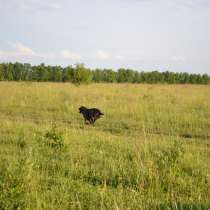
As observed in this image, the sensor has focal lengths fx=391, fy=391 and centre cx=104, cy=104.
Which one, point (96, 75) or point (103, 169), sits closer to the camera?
point (103, 169)

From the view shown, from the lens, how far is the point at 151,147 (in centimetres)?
725

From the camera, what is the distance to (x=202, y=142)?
9180mm

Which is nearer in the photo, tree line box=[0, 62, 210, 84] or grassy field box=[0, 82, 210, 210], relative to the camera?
grassy field box=[0, 82, 210, 210]

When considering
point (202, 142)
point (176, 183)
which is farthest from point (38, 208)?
point (202, 142)

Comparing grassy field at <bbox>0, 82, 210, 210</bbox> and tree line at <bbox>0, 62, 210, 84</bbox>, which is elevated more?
tree line at <bbox>0, 62, 210, 84</bbox>

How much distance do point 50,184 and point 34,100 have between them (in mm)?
12755

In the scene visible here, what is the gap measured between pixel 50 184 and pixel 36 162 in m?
1.03

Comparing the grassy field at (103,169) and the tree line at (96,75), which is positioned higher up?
the tree line at (96,75)

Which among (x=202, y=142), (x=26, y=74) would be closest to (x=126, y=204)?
(x=202, y=142)

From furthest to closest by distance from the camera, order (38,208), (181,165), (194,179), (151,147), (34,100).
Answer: (34,100), (151,147), (181,165), (194,179), (38,208)

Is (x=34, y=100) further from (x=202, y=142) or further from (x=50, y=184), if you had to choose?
(x=50, y=184)

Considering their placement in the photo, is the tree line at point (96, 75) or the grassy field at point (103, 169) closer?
the grassy field at point (103, 169)

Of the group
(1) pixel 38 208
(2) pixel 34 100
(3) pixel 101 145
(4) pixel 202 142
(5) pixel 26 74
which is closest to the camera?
(1) pixel 38 208

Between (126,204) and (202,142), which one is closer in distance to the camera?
(126,204)
